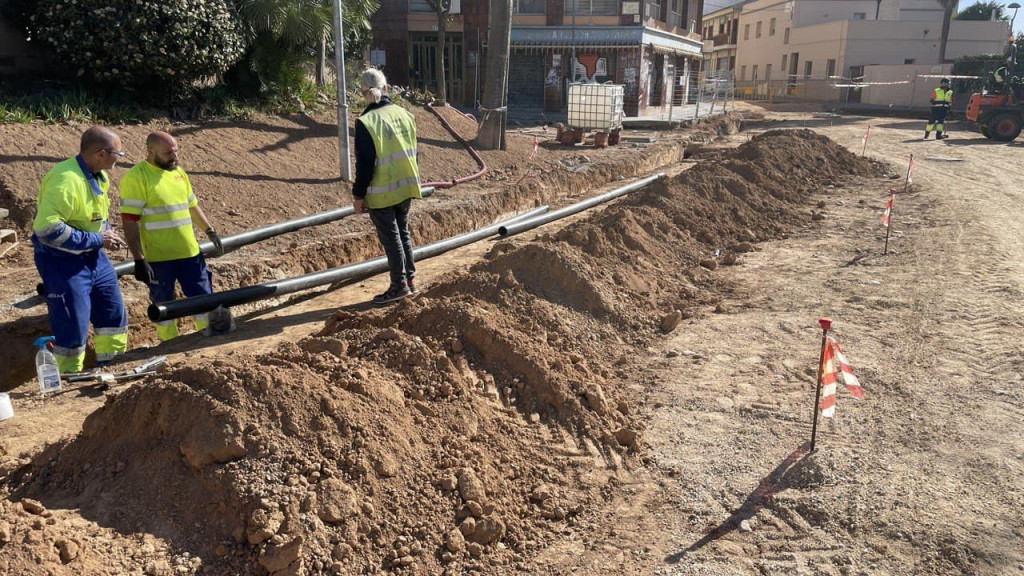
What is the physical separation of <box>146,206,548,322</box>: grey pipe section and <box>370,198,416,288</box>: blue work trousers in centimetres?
85

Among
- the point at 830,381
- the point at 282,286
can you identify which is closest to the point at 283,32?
the point at 282,286

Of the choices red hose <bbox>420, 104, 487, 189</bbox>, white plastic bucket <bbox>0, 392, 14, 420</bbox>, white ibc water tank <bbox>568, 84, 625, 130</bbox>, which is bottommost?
white plastic bucket <bbox>0, 392, 14, 420</bbox>

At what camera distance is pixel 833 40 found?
40406 millimetres

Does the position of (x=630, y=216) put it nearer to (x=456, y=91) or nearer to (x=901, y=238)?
(x=901, y=238)

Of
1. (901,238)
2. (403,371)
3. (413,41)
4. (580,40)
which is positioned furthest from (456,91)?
(403,371)

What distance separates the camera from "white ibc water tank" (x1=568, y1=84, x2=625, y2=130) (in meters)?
19.1

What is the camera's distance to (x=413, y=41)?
2750 cm

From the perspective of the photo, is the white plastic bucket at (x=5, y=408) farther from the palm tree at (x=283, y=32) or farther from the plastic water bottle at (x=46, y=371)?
the palm tree at (x=283, y=32)

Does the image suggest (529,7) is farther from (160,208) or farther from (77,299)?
(77,299)

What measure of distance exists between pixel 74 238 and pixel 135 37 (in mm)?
6175

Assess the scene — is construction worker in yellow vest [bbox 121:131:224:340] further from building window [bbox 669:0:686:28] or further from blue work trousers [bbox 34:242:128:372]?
building window [bbox 669:0:686:28]

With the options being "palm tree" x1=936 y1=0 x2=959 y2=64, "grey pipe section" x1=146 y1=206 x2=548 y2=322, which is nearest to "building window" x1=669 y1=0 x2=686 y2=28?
"palm tree" x1=936 y1=0 x2=959 y2=64

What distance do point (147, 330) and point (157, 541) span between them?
14.5 ft

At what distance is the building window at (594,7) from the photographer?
27359mm
